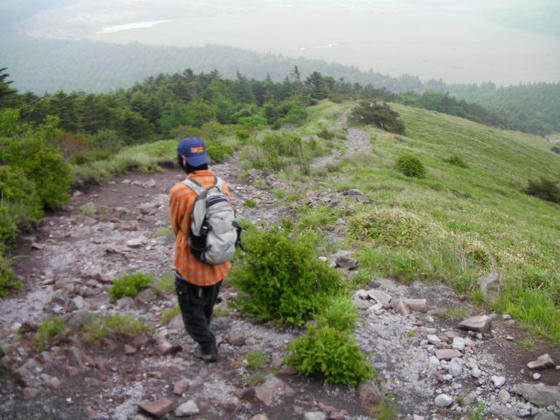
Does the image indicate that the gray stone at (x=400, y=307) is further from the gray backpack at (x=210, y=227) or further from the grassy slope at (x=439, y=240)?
the gray backpack at (x=210, y=227)

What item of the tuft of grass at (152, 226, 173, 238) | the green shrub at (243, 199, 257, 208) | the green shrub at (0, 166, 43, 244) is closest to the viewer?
the green shrub at (0, 166, 43, 244)

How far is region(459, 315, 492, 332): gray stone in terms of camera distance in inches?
152

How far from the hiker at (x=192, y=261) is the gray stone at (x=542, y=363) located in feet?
9.53

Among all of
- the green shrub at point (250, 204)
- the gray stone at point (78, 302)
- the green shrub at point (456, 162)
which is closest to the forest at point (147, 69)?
the green shrub at point (456, 162)

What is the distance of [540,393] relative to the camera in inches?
113

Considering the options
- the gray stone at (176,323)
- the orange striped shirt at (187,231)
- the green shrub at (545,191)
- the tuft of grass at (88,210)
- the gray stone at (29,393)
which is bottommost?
the green shrub at (545,191)

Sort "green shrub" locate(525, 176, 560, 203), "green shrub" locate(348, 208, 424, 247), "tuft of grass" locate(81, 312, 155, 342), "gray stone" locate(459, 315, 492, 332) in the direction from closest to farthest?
"tuft of grass" locate(81, 312, 155, 342)
"gray stone" locate(459, 315, 492, 332)
"green shrub" locate(348, 208, 424, 247)
"green shrub" locate(525, 176, 560, 203)

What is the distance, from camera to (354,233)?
22.3 ft

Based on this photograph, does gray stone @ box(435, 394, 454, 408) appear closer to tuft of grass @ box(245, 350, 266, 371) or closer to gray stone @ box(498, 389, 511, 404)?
gray stone @ box(498, 389, 511, 404)

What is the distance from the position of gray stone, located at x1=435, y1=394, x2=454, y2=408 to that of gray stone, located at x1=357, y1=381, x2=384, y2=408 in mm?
465

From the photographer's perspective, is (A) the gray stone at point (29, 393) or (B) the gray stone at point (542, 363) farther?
(B) the gray stone at point (542, 363)

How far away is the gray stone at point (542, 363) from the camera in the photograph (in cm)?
323

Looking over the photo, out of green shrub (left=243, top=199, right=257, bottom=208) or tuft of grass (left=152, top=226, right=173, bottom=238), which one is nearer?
tuft of grass (left=152, top=226, right=173, bottom=238)

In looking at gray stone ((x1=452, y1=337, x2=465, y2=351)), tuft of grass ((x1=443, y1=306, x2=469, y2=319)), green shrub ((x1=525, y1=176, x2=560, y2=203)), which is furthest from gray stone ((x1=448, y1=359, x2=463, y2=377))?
green shrub ((x1=525, y1=176, x2=560, y2=203))
